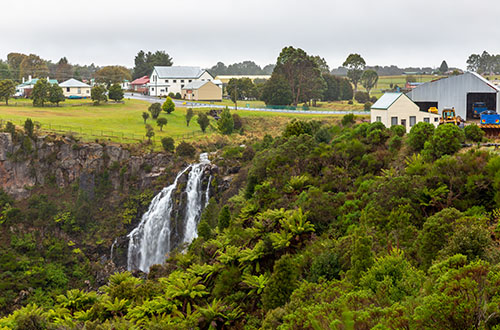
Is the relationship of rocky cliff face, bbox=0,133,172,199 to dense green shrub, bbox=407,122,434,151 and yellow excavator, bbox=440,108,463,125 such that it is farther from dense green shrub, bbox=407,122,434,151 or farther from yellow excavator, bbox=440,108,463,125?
dense green shrub, bbox=407,122,434,151

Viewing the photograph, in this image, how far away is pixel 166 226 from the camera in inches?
2101

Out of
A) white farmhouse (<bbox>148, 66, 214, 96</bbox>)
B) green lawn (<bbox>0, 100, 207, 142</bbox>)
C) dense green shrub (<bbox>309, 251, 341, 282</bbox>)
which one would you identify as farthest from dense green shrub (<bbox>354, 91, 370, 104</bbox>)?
dense green shrub (<bbox>309, 251, 341, 282</bbox>)

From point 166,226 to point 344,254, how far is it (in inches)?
1353

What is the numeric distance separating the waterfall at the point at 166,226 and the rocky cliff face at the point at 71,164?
499 centimetres

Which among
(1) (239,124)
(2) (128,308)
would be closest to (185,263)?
(2) (128,308)

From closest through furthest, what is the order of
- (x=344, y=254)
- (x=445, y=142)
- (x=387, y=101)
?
(x=344, y=254) → (x=445, y=142) → (x=387, y=101)

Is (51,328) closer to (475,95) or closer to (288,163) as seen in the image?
(288,163)

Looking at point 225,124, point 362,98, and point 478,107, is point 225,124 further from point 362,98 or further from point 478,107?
point 362,98

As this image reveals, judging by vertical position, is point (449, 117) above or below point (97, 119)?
below

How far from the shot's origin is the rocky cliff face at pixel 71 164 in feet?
191

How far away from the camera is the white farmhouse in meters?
105

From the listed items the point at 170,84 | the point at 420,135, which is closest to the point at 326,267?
the point at 420,135

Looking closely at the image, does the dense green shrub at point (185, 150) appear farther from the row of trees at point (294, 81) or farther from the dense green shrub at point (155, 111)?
the row of trees at point (294, 81)

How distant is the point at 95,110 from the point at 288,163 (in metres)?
49.3
